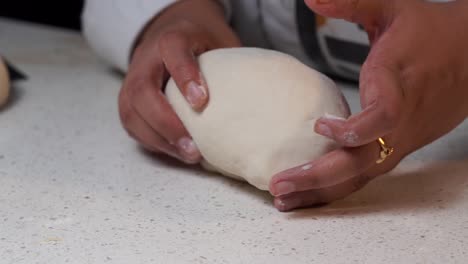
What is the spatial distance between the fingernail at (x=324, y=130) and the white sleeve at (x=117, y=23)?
1.21ft

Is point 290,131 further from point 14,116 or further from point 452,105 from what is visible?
point 14,116

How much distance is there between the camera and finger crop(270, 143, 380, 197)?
0.58 m

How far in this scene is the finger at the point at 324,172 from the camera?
1.89 feet

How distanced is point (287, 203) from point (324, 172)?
49mm

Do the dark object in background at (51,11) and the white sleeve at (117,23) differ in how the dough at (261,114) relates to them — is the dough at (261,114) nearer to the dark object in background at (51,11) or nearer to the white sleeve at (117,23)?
the white sleeve at (117,23)

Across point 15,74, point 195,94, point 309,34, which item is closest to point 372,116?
point 195,94

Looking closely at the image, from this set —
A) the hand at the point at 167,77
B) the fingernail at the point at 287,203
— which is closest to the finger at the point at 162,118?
the hand at the point at 167,77

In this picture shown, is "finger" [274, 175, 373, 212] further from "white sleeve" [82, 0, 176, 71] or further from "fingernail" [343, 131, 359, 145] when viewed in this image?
"white sleeve" [82, 0, 176, 71]

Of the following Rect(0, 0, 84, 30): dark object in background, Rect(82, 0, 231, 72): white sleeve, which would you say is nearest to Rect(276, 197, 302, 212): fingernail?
Rect(82, 0, 231, 72): white sleeve

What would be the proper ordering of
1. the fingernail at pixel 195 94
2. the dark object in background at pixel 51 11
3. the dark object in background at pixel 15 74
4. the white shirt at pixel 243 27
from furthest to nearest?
the dark object in background at pixel 51 11
the dark object in background at pixel 15 74
the white shirt at pixel 243 27
the fingernail at pixel 195 94

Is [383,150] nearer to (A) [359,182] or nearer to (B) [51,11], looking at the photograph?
(A) [359,182]

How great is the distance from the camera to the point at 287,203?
0.60 meters

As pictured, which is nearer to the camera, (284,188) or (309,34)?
(284,188)

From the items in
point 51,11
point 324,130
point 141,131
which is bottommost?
point 51,11
